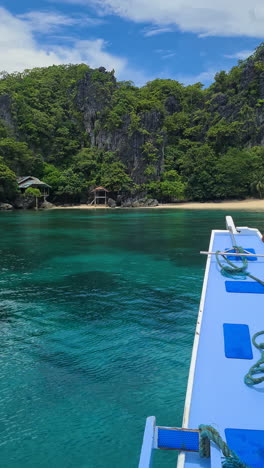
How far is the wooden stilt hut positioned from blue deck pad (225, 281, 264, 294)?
51.5 m

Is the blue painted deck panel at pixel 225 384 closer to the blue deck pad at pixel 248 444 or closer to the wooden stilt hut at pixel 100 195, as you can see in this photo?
the blue deck pad at pixel 248 444

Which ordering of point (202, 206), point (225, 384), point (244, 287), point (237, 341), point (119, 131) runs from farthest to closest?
point (119, 131) < point (202, 206) < point (244, 287) < point (237, 341) < point (225, 384)

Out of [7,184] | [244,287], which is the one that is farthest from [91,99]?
[244,287]

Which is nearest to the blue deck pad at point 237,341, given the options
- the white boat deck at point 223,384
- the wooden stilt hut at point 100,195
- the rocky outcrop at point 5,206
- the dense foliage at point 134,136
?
the white boat deck at point 223,384

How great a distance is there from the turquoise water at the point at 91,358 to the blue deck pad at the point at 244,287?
137cm

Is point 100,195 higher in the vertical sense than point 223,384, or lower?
higher

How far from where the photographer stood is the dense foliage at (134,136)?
56312 mm

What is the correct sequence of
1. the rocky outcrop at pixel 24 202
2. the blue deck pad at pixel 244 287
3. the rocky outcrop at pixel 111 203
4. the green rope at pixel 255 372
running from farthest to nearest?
the rocky outcrop at pixel 111 203 < the rocky outcrop at pixel 24 202 < the blue deck pad at pixel 244 287 < the green rope at pixel 255 372

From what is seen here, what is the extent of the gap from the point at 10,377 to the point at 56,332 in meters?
1.68

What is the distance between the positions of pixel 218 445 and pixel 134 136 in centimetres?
6156

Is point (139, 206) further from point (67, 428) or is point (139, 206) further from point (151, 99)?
Answer: point (67, 428)

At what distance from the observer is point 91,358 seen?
5648mm

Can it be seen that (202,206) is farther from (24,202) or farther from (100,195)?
(24,202)

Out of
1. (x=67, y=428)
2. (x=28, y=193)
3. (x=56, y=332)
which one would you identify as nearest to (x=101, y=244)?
(x=56, y=332)
